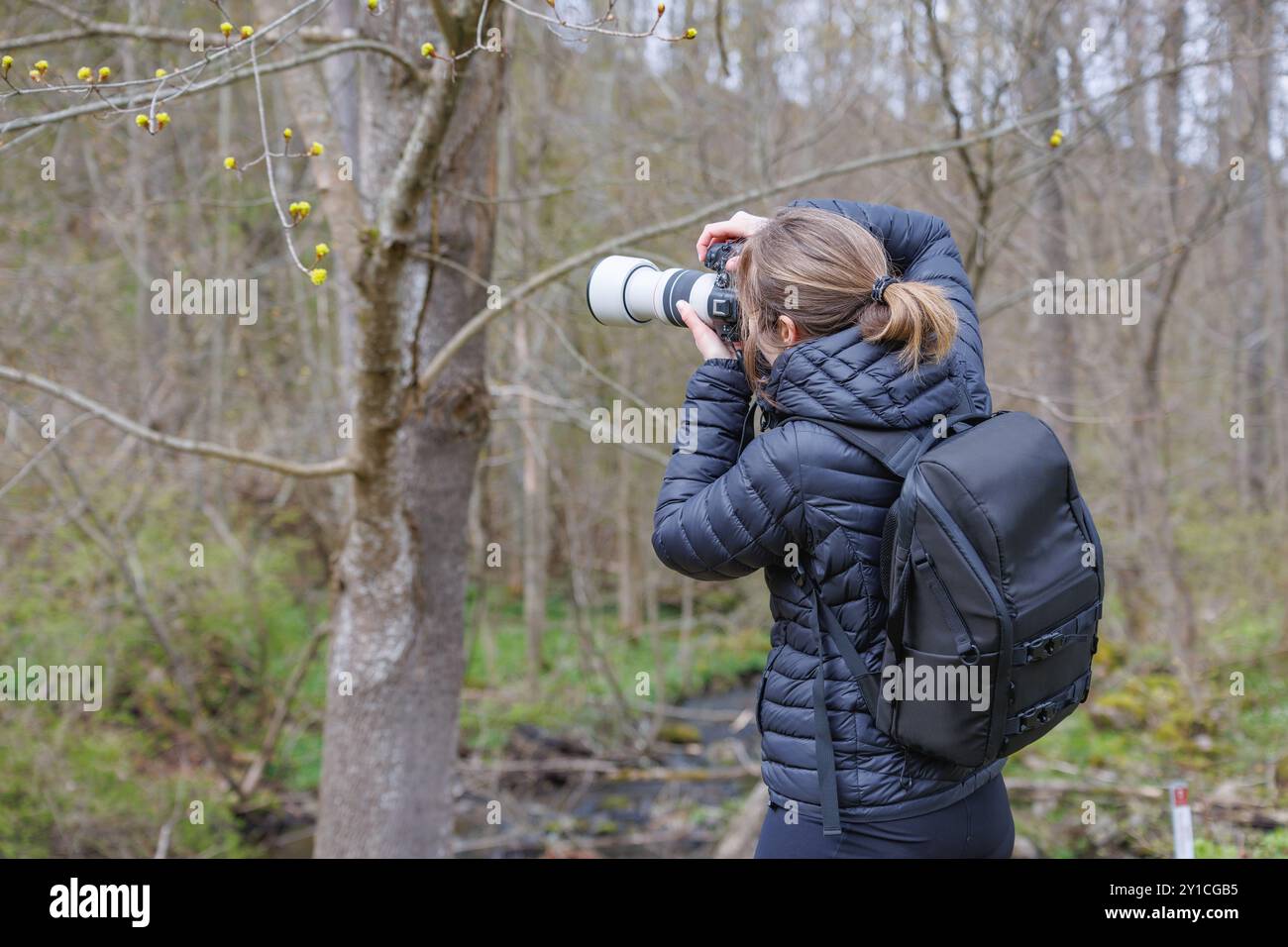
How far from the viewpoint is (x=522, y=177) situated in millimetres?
8234

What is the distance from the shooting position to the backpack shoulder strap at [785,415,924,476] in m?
1.61

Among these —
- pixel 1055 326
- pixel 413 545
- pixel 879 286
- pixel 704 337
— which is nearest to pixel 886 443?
pixel 879 286

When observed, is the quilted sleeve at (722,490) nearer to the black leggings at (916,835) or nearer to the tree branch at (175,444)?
the black leggings at (916,835)

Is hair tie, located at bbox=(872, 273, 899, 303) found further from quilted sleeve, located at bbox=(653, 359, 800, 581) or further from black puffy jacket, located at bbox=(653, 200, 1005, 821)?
quilted sleeve, located at bbox=(653, 359, 800, 581)

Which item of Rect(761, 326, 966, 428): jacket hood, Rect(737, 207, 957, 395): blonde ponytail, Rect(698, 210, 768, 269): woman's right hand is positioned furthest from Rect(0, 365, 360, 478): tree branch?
Rect(761, 326, 966, 428): jacket hood

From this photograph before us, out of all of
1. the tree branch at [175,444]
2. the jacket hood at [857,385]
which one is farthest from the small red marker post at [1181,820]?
the tree branch at [175,444]

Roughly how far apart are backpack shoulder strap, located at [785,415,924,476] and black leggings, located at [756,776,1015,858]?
0.59 m

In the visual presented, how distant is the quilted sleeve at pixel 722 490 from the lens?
1.63m

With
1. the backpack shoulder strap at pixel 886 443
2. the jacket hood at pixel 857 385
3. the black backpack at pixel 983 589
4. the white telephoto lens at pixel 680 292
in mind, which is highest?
the white telephoto lens at pixel 680 292

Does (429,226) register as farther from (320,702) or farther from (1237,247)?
(1237,247)

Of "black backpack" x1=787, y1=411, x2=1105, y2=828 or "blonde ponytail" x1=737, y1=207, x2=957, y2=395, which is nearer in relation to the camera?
"black backpack" x1=787, y1=411, x2=1105, y2=828

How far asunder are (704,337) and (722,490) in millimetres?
358

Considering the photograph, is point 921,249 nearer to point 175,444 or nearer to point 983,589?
point 983,589
